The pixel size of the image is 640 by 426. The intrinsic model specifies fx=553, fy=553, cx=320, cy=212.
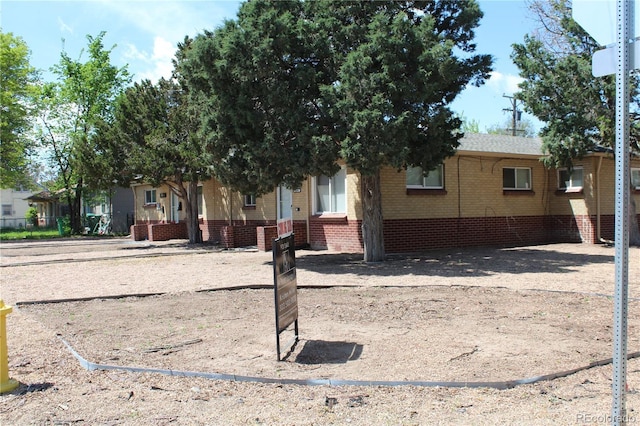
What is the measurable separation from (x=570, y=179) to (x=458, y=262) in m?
8.75

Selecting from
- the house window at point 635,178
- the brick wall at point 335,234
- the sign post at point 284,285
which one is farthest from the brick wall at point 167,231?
the sign post at point 284,285

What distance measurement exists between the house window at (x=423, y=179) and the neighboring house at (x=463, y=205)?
0.03 metres

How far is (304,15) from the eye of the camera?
13.5 m

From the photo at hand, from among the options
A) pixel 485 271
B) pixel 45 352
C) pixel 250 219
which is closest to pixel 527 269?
pixel 485 271

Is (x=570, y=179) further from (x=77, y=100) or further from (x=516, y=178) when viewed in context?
(x=77, y=100)

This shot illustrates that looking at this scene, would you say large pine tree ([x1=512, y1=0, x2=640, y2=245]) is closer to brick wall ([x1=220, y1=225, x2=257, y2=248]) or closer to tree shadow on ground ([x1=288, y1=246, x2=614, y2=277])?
tree shadow on ground ([x1=288, y1=246, x2=614, y2=277])

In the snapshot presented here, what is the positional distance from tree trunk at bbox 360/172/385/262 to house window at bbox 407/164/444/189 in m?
3.22

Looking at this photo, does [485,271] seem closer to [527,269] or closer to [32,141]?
[527,269]

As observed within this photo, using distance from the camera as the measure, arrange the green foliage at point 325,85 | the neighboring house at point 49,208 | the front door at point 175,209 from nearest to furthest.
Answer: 1. the green foliage at point 325,85
2. the front door at point 175,209
3. the neighboring house at point 49,208

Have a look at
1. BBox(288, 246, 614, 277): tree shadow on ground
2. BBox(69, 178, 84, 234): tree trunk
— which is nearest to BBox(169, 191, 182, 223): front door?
BBox(288, 246, 614, 277): tree shadow on ground

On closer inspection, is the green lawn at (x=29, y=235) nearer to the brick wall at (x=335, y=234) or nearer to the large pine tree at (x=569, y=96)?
the brick wall at (x=335, y=234)

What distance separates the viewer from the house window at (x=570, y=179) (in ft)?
65.3
